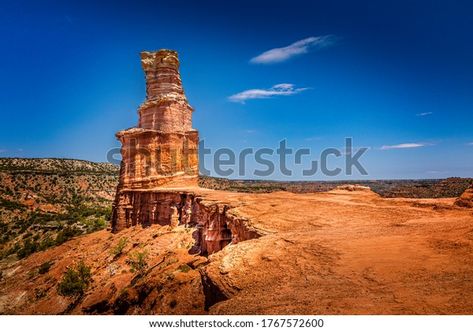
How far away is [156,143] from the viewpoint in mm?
29297

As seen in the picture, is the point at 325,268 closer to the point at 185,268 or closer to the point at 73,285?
the point at 185,268

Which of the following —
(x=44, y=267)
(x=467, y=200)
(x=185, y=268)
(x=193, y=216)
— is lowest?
(x=44, y=267)

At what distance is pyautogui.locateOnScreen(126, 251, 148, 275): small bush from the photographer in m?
19.1

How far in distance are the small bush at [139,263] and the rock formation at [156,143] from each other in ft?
23.1

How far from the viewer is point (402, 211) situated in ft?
44.1

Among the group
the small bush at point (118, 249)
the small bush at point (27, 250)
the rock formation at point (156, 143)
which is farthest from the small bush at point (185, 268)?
the small bush at point (27, 250)

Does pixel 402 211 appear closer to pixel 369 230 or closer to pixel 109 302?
pixel 369 230

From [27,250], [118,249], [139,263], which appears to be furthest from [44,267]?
[139,263]

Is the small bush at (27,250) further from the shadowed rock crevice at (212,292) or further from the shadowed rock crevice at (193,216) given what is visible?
the shadowed rock crevice at (212,292)

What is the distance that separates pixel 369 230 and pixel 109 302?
11.4m

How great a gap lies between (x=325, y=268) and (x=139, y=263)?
14.3 meters

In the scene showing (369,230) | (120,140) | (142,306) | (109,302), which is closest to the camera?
(369,230)

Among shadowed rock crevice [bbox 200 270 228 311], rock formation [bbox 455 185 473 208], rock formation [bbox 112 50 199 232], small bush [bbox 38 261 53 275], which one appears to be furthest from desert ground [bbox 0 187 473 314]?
rock formation [bbox 112 50 199 232]
